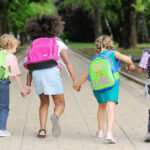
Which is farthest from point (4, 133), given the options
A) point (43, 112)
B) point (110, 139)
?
point (110, 139)

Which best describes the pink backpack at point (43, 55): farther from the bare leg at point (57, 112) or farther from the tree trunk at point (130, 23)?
the tree trunk at point (130, 23)

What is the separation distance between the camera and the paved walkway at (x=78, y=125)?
5.47m

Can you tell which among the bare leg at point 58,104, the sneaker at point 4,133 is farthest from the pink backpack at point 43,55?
the sneaker at point 4,133

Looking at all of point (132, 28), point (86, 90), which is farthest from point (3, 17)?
point (86, 90)

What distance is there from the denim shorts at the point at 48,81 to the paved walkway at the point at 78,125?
25.1 inches

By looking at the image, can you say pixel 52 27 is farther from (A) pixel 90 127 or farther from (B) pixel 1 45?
(A) pixel 90 127

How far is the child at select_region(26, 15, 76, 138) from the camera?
18.4 feet

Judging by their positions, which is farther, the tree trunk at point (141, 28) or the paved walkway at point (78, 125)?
the tree trunk at point (141, 28)

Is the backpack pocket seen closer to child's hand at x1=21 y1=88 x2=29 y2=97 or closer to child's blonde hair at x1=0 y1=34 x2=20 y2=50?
child's hand at x1=21 y1=88 x2=29 y2=97

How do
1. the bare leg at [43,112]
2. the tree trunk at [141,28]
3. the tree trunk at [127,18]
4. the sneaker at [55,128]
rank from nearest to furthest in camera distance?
the sneaker at [55,128]
the bare leg at [43,112]
the tree trunk at [127,18]
the tree trunk at [141,28]

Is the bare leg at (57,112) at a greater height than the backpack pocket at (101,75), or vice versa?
the backpack pocket at (101,75)

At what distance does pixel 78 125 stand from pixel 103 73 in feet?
5.21

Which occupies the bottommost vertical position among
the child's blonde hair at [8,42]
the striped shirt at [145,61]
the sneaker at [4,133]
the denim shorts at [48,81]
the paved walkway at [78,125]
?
the paved walkway at [78,125]

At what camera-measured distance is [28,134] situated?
616cm
